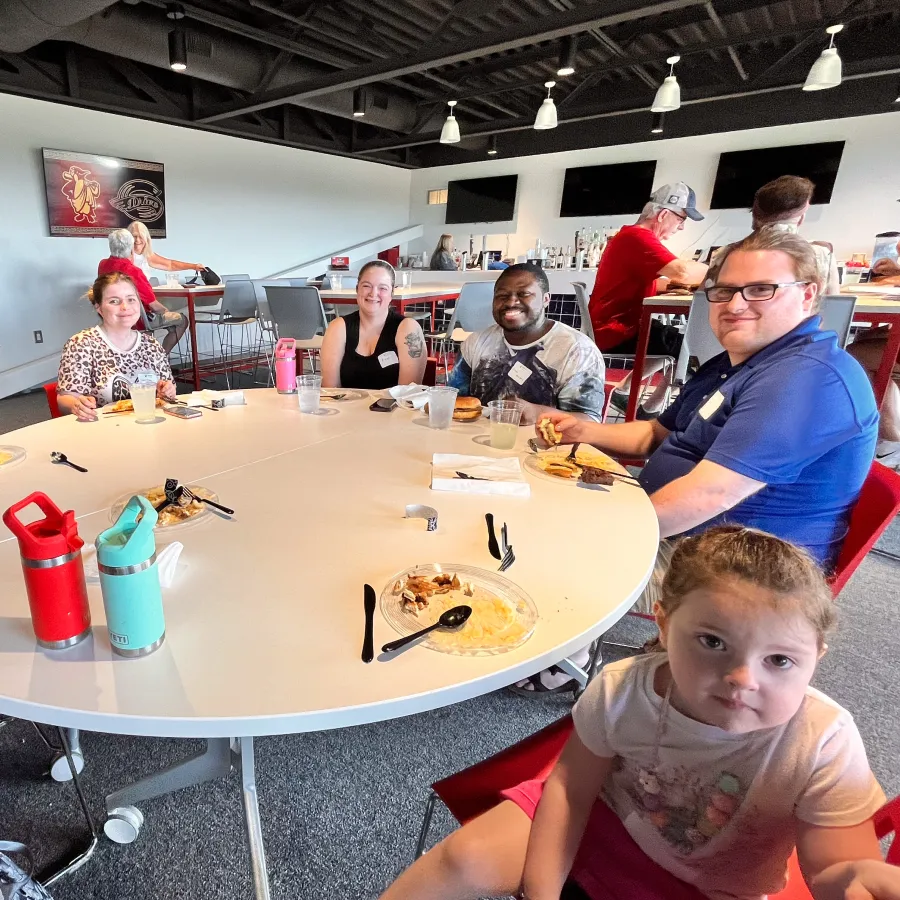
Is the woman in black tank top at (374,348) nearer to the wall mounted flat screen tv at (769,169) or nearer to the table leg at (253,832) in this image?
the table leg at (253,832)

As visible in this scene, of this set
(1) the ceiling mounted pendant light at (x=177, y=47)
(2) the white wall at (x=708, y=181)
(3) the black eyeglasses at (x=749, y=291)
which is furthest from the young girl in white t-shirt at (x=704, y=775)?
(2) the white wall at (x=708, y=181)

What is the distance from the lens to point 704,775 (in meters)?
0.76

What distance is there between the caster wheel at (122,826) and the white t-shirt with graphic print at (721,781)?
3.51 feet

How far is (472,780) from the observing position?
900 mm

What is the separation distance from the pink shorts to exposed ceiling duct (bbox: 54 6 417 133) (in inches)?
241

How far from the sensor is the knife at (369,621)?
28.9 inches

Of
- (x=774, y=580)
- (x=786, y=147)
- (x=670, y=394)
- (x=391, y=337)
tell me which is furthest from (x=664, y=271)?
(x=786, y=147)

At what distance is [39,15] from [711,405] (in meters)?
4.80

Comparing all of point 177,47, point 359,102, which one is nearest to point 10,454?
point 177,47

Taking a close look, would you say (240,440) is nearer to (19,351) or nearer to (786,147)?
(19,351)

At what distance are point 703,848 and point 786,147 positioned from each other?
8.11 metres

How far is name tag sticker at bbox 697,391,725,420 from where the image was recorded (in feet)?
4.68

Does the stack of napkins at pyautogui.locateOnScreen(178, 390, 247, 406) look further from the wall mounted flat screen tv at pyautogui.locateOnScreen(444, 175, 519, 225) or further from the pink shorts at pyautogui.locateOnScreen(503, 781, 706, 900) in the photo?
the wall mounted flat screen tv at pyautogui.locateOnScreen(444, 175, 519, 225)

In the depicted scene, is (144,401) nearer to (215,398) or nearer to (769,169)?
(215,398)
